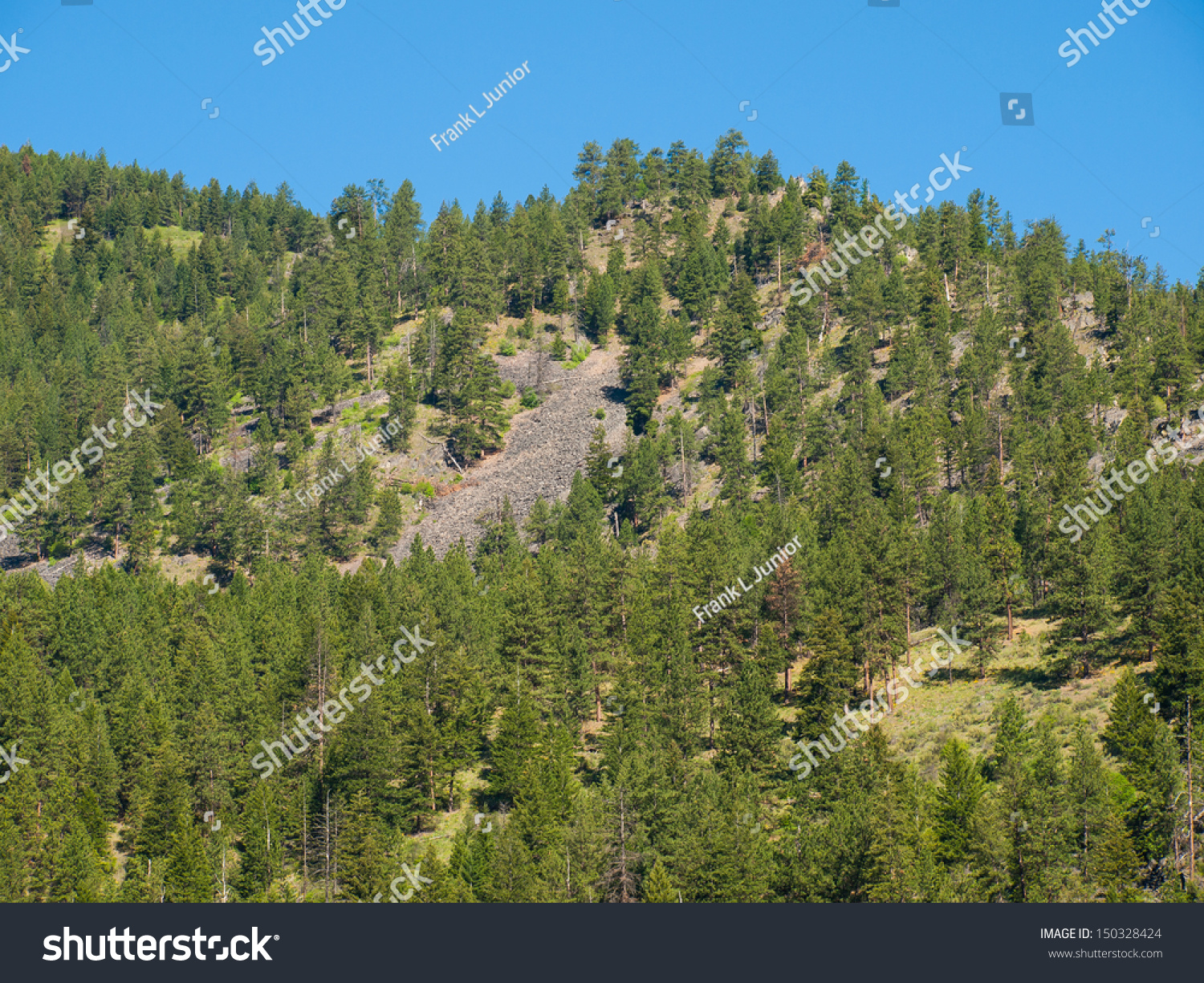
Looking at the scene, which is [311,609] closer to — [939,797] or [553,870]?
[553,870]

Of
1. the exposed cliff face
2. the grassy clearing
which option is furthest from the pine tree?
the exposed cliff face

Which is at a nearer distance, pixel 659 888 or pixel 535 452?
pixel 659 888

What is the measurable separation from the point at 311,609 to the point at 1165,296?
368ft

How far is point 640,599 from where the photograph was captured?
270ft

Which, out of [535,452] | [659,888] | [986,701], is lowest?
[659,888]

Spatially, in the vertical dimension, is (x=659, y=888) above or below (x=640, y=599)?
below

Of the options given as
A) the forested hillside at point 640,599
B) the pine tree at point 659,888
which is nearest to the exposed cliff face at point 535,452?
the forested hillside at point 640,599

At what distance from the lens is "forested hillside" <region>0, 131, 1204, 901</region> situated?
2185 inches

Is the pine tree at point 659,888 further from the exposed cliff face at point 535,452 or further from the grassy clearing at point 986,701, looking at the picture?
the exposed cliff face at point 535,452

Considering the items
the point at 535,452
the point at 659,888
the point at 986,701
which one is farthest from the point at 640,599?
the point at 535,452

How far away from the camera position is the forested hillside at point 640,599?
5550cm

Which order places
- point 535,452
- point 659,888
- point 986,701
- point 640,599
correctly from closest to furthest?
point 659,888, point 986,701, point 640,599, point 535,452

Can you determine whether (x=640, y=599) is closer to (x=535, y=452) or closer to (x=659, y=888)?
(x=659, y=888)

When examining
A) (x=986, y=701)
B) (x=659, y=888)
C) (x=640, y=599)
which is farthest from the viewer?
(x=640, y=599)
